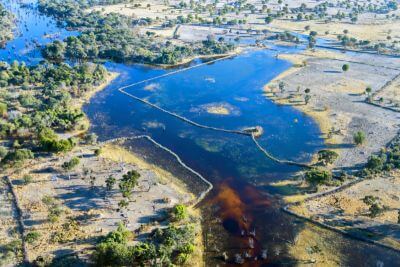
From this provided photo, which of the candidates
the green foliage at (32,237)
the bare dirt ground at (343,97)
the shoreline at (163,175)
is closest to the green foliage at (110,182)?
the shoreline at (163,175)

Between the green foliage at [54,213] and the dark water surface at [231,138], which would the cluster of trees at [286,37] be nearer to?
the dark water surface at [231,138]

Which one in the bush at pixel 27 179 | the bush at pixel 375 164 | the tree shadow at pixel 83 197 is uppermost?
the bush at pixel 375 164

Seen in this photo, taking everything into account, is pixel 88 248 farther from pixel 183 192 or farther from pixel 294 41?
pixel 294 41

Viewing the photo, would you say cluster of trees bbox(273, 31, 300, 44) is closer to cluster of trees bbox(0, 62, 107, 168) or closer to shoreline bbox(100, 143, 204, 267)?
cluster of trees bbox(0, 62, 107, 168)

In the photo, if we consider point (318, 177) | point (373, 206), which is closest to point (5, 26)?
point (318, 177)

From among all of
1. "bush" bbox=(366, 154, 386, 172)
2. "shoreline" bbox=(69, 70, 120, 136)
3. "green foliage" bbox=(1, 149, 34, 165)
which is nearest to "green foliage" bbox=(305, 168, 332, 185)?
"bush" bbox=(366, 154, 386, 172)

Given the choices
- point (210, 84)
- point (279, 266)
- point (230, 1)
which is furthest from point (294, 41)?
point (279, 266)
